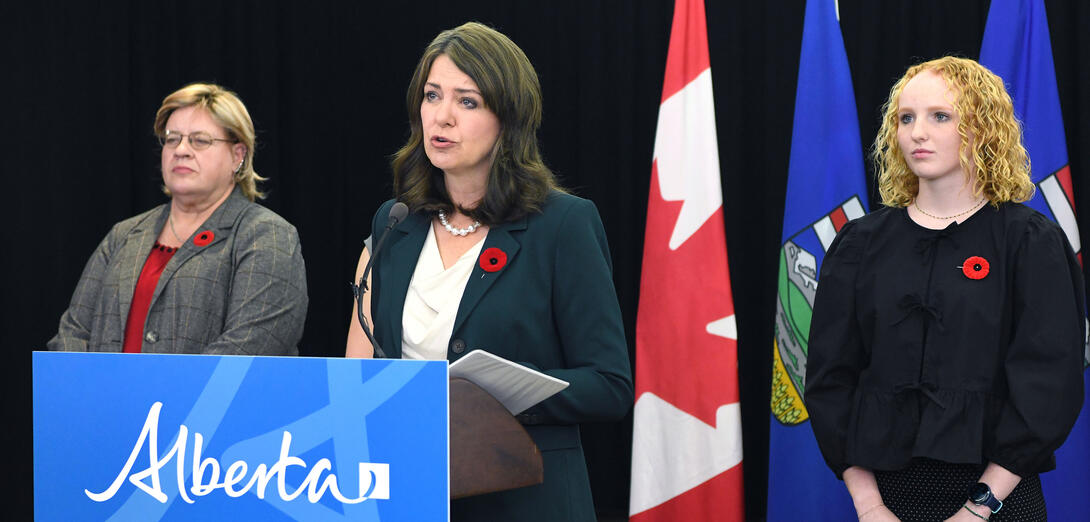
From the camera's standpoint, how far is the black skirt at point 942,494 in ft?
6.04

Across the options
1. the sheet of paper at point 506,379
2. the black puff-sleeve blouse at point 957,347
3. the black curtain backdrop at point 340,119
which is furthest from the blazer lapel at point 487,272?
the black curtain backdrop at point 340,119

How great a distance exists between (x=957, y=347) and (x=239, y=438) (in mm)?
1314

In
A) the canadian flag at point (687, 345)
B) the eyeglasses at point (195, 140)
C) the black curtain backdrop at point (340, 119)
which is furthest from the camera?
the black curtain backdrop at point (340, 119)

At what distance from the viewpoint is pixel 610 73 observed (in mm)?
4062

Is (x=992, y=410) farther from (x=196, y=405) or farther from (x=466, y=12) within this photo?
(x=466, y=12)

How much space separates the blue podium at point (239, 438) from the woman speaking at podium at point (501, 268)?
1.30ft

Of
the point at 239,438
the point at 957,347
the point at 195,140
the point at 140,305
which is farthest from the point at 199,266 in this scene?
the point at 957,347

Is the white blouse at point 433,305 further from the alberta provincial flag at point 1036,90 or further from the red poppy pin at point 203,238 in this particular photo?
the alberta provincial flag at point 1036,90

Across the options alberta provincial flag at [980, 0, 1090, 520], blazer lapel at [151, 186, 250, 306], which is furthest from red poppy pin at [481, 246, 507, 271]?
alberta provincial flag at [980, 0, 1090, 520]

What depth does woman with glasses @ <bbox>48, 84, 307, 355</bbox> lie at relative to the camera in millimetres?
2477

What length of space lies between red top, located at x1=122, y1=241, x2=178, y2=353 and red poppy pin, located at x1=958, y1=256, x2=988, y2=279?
1.84m

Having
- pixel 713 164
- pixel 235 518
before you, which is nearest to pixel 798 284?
pixel 713 164

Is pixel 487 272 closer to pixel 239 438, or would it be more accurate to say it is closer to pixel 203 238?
pixel 239 438

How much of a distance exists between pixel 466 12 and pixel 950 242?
2682 millimetres
